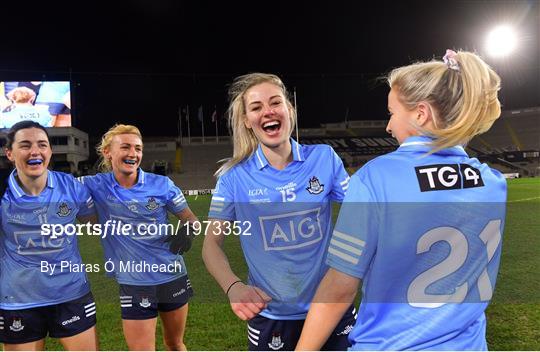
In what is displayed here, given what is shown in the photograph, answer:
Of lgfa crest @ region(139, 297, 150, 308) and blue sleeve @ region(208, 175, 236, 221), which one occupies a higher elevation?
blue sleeve @ region(208, 175, 236, 221)

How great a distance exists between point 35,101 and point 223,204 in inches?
118

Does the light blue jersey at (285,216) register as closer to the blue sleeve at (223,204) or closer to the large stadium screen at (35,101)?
the blue sleeve at (223,204)

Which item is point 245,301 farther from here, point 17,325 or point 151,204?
point 17,325

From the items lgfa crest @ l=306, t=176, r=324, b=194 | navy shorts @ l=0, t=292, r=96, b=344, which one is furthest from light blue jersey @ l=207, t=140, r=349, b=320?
navy shorts @ l=0, t=292, r=96, b=344

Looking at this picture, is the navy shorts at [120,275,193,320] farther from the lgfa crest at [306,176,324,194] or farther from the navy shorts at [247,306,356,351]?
the lgfa crest at [306,176,324,194]

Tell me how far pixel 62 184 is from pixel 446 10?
3.65 meters

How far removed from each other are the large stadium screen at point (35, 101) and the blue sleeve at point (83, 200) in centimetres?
128

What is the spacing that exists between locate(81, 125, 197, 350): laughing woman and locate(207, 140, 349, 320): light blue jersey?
29.8 inches

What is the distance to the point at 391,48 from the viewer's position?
Result: 404 cm

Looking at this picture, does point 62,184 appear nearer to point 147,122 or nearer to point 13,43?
point 147,122

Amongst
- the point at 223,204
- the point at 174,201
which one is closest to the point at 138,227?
the point at 174,201

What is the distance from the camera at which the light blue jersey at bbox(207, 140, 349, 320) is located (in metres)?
1.53

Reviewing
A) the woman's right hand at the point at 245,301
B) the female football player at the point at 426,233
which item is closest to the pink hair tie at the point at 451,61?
the female football player at the point at 426,233

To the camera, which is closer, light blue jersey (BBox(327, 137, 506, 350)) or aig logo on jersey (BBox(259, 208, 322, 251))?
light blue jersey (BBox(327, 137, 506, 350))
